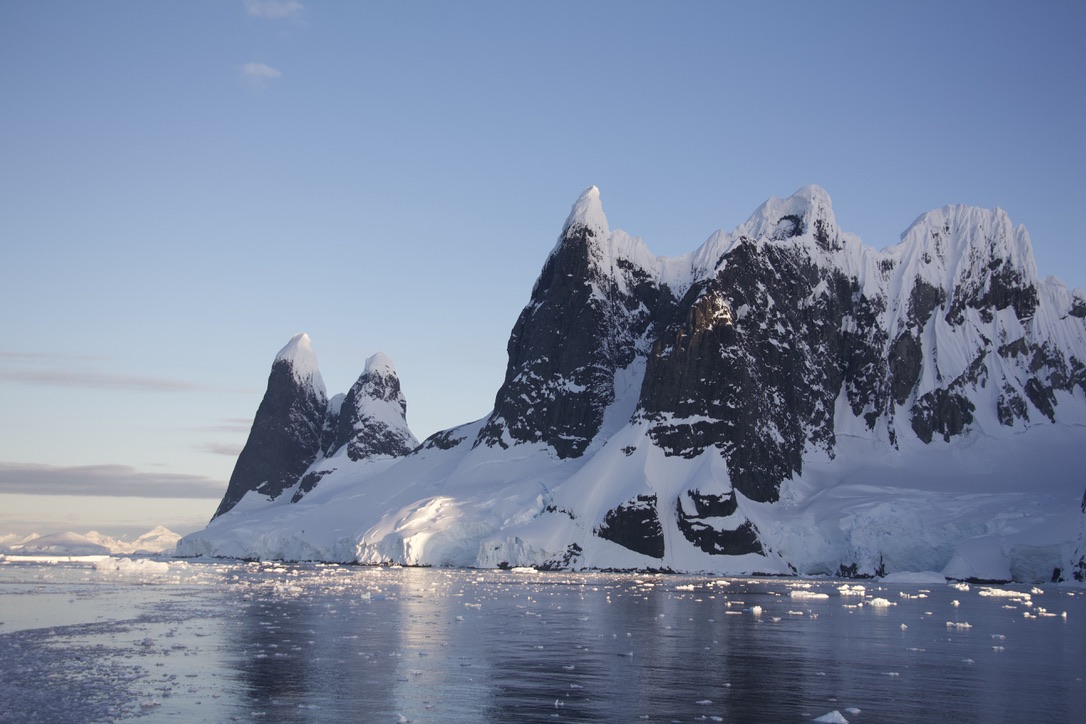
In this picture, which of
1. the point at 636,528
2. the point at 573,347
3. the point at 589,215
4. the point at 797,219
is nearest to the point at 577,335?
the point at 573,347

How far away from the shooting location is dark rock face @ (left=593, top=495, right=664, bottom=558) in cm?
12044

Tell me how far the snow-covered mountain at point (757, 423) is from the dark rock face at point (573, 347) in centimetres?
35

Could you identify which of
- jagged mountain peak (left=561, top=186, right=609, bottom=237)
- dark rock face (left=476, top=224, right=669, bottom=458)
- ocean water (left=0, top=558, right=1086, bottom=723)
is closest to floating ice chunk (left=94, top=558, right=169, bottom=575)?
ocean water (left=0, top=558, right=1086, bottom=723)

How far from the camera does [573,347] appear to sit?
167375 millimetres

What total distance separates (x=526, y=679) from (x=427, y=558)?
97.4m

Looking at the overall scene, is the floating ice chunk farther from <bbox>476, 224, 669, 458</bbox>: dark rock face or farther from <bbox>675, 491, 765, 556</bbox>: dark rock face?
<bbox>476, 224, 669, 458</bbox>: dark rock face

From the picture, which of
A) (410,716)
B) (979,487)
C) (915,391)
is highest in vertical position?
(915,391)

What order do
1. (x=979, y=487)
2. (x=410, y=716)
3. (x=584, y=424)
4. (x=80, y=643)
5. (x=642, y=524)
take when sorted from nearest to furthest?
1. (x=410, y=716)
2. (x=80, y=643)
3. (x=642, y=524)
4. (x=979, y=487)
5. (x=584, y=424)

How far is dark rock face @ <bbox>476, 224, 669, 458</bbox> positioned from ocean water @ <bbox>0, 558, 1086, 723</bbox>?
318 ft

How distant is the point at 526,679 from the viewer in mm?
29281

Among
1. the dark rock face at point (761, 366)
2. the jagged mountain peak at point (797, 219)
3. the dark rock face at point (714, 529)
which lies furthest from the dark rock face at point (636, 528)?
the jagged mountain peak at point (797, 219)

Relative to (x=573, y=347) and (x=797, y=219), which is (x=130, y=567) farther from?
(x=797, y=219)

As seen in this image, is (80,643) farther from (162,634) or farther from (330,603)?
(330,603)

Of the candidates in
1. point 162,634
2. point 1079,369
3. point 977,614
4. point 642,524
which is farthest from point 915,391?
point 162,634
